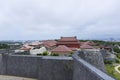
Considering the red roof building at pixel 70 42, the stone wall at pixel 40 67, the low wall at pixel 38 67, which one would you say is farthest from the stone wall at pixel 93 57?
the red roof building at pixel 70 42

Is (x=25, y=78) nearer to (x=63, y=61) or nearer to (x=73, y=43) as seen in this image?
(x=63, y=61)

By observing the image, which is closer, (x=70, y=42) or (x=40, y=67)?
(x=40, y=67)

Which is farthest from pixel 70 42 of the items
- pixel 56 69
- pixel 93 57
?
pixel 93 57

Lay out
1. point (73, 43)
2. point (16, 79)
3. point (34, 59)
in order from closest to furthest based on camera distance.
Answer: point (16, 79) → point (34, 59) → point (73, 43)

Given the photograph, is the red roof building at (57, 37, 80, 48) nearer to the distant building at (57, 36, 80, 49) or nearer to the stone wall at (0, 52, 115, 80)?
the distant building at (57, 36, 80, 49)

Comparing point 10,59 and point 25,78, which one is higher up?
point 10,59

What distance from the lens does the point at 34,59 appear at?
16344 millimetres

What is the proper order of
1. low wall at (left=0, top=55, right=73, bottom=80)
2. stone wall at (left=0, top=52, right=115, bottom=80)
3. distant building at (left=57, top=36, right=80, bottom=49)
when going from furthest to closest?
distant building at (left=57, top=36, right=80, bottom=49) → low wall at (left=0, top=55, right=73, bottom=80) → stone wall at (left=0, top=52, right=115, bottom=80)

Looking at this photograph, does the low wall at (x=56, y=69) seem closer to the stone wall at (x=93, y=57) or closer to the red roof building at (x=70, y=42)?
the stone wall at (x=93, y=57)

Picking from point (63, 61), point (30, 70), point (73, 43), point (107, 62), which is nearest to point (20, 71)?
point (30, 70)

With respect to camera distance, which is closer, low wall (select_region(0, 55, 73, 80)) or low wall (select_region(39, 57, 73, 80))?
low wall (select_region(39, 57, 73, 80))

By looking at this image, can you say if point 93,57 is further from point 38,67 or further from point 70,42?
point 70,42

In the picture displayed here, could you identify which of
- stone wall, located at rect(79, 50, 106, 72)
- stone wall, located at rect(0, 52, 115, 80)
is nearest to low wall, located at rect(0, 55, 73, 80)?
stone wall, located at rect(0, 52, 115, 80)

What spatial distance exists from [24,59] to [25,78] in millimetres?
1324
